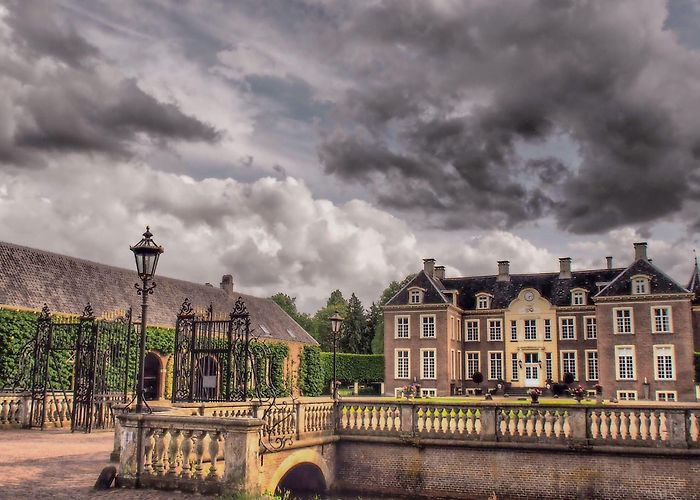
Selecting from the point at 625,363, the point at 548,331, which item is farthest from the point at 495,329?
the point at 625,363

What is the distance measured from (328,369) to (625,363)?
20.3 metres

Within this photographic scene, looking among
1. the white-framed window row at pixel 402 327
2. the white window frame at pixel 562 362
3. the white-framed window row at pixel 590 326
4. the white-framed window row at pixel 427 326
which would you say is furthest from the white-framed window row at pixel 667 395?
the white-framed window row at pixel 402 327

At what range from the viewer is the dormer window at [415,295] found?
50.7 m

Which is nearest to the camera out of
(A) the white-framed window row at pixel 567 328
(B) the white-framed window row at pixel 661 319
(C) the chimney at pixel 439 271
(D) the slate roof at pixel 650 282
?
(B) the white-framed window row at pixel 661 319

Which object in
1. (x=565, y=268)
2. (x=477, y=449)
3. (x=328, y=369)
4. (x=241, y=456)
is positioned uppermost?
(x=565, y=268)

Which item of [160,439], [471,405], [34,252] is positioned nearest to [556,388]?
[471,405]

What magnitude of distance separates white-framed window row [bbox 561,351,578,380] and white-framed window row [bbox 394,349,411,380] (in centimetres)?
1102

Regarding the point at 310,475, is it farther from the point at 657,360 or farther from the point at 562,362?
the point at 562,362

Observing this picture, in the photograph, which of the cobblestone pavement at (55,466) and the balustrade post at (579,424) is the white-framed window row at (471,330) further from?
the cobblestone pavement at (55,466)

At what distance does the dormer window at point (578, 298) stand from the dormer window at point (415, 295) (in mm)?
10876

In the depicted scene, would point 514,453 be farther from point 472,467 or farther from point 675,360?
point 675,360

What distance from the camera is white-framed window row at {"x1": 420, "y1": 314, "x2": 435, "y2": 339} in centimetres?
4970

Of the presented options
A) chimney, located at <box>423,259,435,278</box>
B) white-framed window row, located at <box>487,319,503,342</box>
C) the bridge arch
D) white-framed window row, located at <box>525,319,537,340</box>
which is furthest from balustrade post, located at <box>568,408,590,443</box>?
chimney, located at <box>423,259,435,278</box>

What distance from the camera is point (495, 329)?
52.2m
